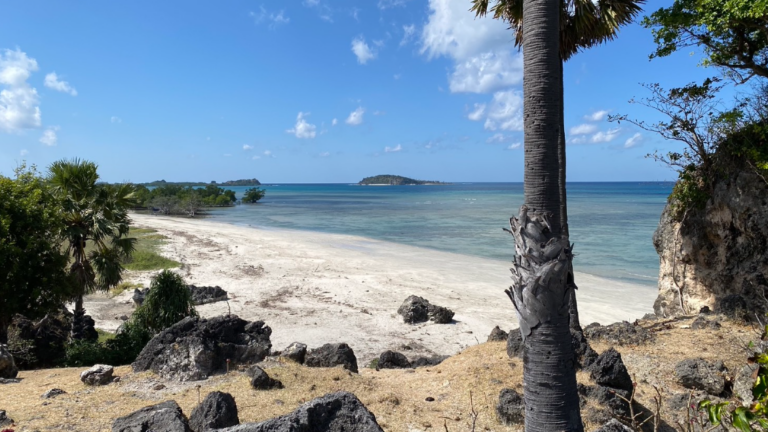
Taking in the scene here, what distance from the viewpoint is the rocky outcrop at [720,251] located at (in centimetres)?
942

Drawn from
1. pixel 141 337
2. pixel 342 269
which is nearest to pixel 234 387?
pixel 141 337

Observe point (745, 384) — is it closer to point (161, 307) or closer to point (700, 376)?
point (700, 376)

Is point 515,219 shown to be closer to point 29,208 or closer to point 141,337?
point 141,337

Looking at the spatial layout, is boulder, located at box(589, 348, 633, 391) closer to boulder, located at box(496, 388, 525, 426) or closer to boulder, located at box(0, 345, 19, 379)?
boulder, located at box(496, 388, 525, 426)

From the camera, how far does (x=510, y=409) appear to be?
6.34 m

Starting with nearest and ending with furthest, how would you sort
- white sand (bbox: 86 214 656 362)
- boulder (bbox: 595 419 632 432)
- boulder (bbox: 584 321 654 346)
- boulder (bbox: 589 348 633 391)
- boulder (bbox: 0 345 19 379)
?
1. boulder (bbox: 595 419 632 432)
2. boulder (bbox: 589 348 633 391)
3. boulder (bbox: 0 345 19 379)
4. boulder (bbox: 584 321 654 346)
5. white sand (bbox: 86 214 656 362)

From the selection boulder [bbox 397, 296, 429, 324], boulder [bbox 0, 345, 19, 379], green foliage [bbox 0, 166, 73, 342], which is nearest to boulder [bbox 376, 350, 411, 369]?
boulder [bbox 397, 296, 429, 324]

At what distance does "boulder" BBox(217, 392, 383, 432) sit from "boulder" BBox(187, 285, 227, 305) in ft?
45.8

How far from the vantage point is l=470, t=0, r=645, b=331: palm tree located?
879 cm

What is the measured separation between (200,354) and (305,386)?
1909 millimetres

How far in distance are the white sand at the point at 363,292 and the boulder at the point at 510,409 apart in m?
5.62

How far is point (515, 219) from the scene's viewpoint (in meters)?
4.35

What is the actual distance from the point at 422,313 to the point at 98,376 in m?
9.52

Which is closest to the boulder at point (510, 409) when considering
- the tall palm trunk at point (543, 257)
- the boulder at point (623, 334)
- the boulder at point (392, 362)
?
the tall palm trunk at point (543, 257)
